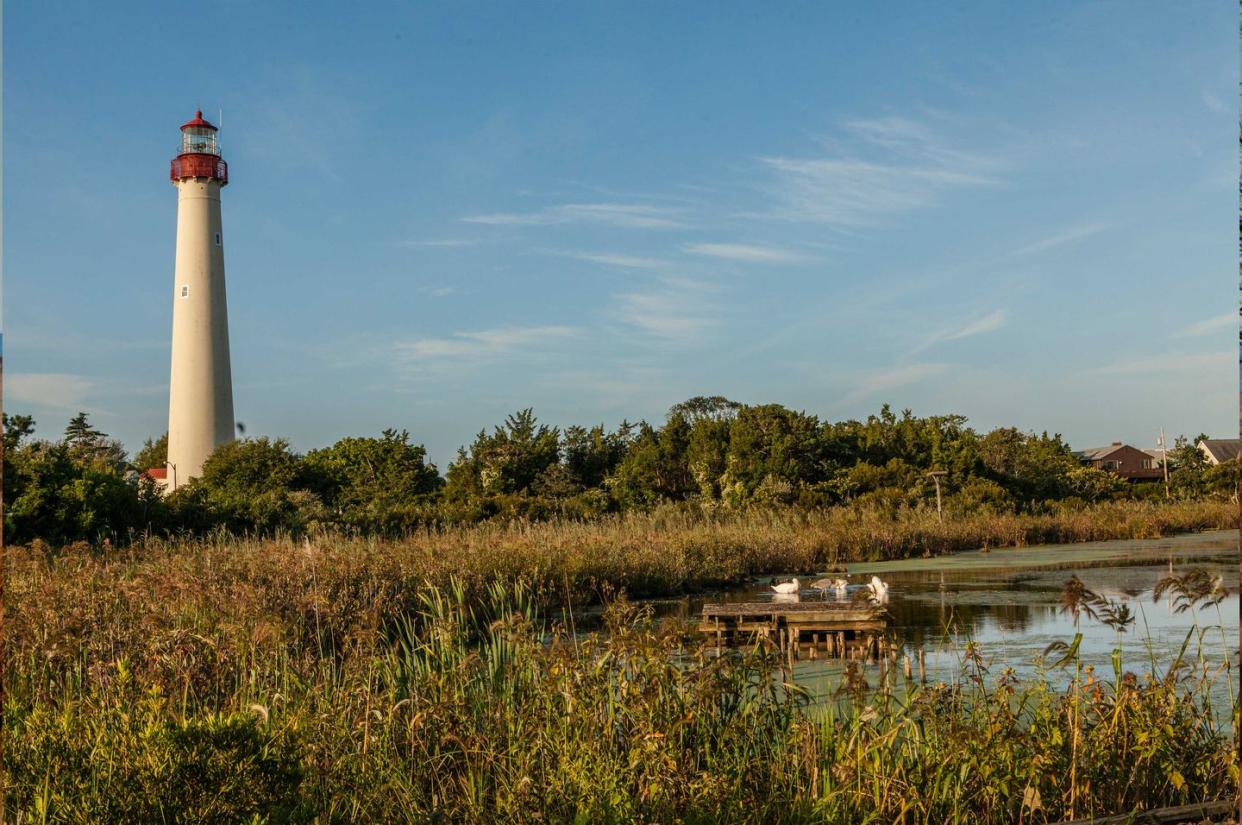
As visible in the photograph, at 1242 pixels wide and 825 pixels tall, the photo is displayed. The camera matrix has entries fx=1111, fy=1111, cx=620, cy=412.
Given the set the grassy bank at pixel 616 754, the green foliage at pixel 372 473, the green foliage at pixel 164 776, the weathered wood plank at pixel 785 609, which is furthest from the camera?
the green foliage at pixel 372 473

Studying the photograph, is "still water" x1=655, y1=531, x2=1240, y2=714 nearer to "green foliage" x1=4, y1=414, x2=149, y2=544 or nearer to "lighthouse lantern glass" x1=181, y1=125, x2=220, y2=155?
"green foliage" x1=4, y1=414, x2=149, y2=544

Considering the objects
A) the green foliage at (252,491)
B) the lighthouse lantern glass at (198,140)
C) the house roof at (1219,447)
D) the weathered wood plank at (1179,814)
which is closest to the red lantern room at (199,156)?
the lighthouse lantern glass at (198,140)

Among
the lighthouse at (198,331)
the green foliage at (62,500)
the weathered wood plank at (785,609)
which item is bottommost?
the weathered wood plank at (785,609)

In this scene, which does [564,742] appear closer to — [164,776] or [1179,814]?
[164,776]

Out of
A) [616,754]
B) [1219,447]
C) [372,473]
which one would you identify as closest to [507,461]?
[372,473]

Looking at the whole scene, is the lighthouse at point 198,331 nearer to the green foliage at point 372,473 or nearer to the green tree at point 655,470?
the green foliage at point 372,473

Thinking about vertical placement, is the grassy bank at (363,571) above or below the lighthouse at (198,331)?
below

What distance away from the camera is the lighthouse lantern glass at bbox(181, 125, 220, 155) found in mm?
28984

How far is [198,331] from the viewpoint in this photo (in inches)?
1085

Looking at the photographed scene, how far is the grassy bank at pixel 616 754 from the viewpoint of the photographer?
3.39 m

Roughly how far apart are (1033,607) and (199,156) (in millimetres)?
23811

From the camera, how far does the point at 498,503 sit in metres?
23.2

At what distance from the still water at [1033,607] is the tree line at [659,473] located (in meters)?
5.16

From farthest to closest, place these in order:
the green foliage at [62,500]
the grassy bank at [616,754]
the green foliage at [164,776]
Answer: the green foliage at [62,500] < the grassy bank at [616,754] < the green foliage at [164,776]
